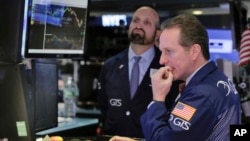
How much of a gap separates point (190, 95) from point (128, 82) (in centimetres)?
120

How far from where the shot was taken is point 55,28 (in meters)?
2.09

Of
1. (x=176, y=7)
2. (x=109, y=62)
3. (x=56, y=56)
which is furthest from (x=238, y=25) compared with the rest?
(x=56, y=56)

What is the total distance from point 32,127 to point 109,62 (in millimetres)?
1281

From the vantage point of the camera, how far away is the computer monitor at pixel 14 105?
1746 millimetres

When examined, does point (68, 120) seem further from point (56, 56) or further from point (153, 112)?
point (153, 112)

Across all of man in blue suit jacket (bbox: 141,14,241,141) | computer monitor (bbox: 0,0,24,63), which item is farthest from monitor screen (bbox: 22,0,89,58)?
man in blue suit jacket (bbox: 141,14,241,141)

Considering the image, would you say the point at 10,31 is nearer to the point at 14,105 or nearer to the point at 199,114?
the point at 14,105

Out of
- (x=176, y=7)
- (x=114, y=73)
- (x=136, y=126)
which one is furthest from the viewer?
(x=176, y=7)

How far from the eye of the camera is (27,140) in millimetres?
1744

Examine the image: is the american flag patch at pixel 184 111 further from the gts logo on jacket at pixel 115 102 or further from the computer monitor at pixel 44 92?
the gts logo on jacket at pixel 115 102

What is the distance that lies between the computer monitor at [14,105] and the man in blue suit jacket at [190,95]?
1.67ft

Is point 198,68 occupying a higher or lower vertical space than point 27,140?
higher

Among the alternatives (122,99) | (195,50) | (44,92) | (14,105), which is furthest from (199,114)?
(122,99)

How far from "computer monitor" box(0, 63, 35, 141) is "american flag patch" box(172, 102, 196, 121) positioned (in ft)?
2.10
